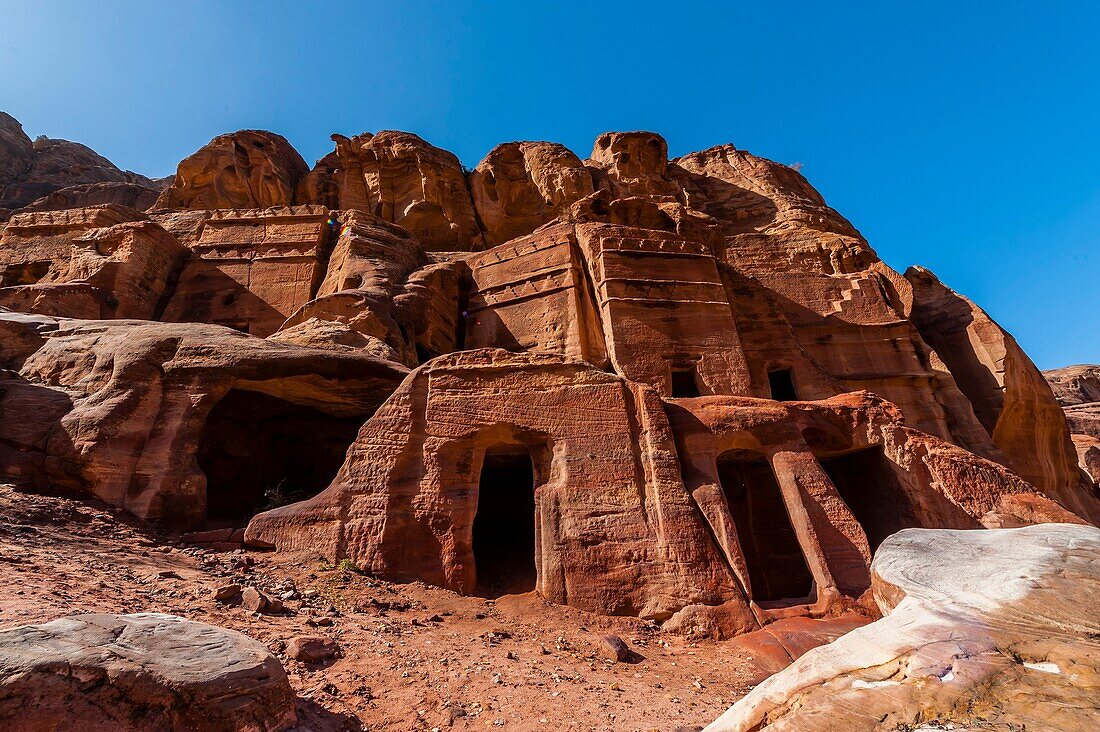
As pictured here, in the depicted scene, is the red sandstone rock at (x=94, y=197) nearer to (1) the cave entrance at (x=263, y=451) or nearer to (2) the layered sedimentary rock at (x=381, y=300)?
(2) the layered sedimentary rock at (x=381, y=300)

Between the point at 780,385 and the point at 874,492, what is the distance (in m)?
6.82

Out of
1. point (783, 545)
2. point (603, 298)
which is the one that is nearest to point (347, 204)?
point (603, 298)

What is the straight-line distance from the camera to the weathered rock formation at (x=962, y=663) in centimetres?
209

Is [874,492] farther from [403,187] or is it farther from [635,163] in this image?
[403,187]

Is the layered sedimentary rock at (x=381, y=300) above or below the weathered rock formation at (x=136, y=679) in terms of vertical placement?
above

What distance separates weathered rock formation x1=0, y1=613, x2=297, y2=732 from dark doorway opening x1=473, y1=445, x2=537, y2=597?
5290 mm

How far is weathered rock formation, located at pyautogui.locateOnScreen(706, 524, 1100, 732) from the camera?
209 centimetres

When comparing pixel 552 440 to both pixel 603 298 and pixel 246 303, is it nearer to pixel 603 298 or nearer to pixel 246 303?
pixel 603 298

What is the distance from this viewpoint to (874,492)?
9.41 m

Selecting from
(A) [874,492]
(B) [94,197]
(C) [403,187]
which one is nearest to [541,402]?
(A) [874,492]

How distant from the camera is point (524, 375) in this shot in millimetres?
8750

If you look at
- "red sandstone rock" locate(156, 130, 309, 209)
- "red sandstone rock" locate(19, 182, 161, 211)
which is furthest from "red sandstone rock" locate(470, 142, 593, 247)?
"red sandstone rock" locate(19, 182, 161, 211)

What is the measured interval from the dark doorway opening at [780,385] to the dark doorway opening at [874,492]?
535cm

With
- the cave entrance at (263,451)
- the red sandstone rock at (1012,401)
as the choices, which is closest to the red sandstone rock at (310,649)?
the cave entrance at (263,451)
